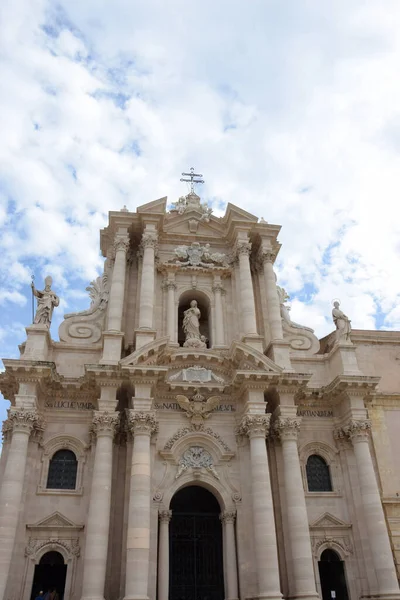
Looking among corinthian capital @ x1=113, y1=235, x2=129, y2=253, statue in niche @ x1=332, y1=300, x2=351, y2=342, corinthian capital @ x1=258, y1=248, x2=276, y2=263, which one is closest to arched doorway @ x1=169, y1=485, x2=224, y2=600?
statue in niche @ x1=332, y1=300, x2=351, y2=342

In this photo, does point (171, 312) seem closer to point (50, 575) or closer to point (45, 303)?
point (45, 303)

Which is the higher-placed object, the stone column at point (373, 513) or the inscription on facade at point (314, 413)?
the inscription on facade at point (314, 413)

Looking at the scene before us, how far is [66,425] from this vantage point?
1959 centimetres

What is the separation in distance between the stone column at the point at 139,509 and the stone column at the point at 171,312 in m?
4.38

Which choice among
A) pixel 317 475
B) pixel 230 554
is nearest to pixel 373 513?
pixel 317 475

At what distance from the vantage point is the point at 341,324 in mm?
22656

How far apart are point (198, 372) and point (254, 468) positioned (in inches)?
162

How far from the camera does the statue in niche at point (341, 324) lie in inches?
878

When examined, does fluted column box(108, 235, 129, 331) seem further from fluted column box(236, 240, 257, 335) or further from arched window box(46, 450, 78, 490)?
fluted column box(236, 240, 257, 335)

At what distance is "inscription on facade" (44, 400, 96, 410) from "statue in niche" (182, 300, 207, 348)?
445 cm

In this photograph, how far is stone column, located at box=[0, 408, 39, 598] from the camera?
16.1 m

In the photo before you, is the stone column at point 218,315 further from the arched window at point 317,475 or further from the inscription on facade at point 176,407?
the arched window at point 317,475

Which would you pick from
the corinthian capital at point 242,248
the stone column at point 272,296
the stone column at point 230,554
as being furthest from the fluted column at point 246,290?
the stone column at point 230,554

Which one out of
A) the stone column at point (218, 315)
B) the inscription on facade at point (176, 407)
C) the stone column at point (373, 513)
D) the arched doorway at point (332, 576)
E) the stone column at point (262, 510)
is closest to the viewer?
the stone column at point (262, 510)
